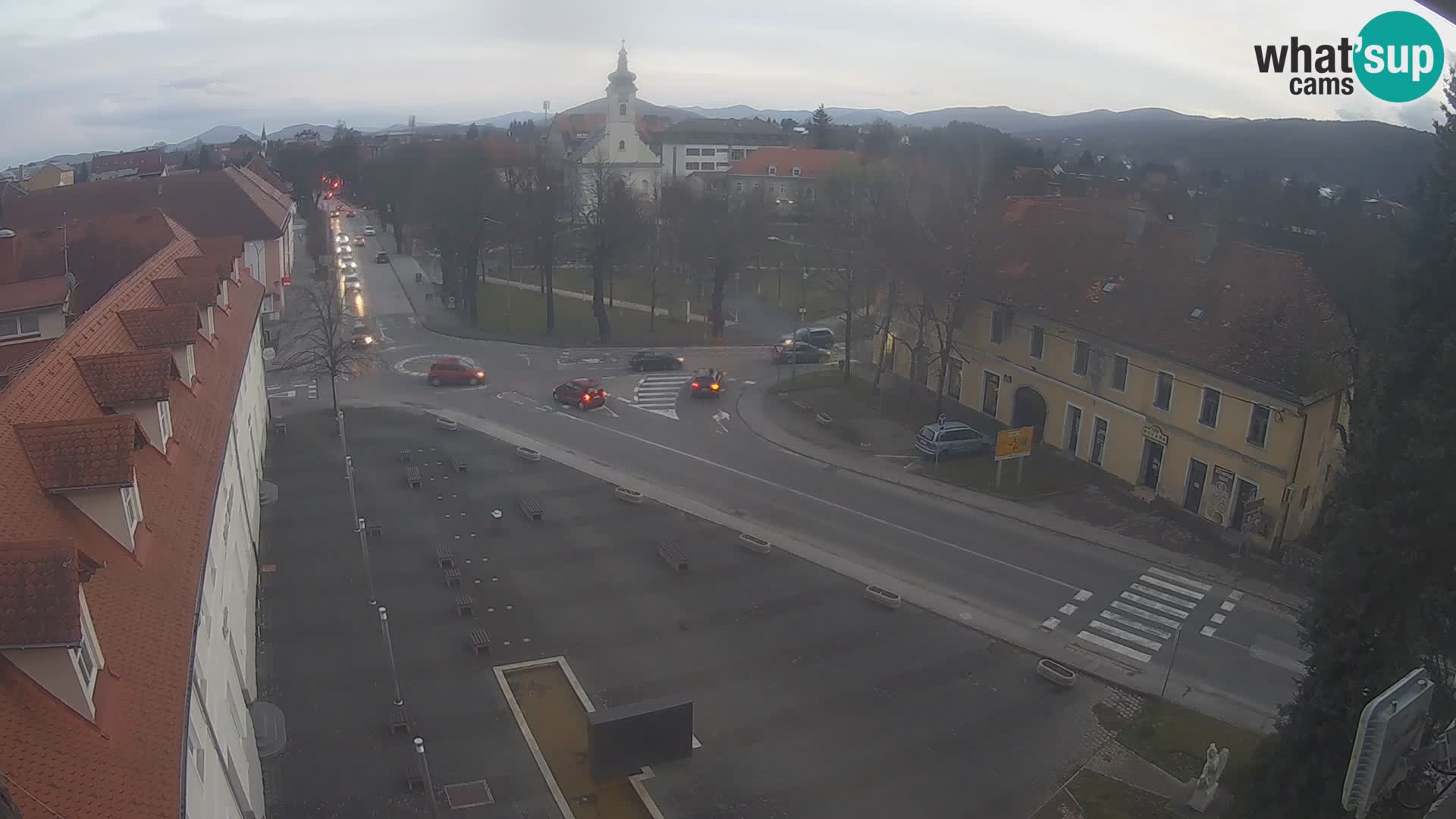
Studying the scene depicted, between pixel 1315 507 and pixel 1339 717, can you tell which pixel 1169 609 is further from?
pixel 1339 717

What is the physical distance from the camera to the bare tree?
1608 inches

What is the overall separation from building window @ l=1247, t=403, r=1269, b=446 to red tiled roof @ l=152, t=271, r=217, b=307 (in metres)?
29.5

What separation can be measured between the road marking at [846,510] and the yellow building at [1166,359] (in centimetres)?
708

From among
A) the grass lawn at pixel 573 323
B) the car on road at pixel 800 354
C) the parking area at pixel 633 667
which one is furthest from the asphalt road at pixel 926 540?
the grass lawn at pixel 573 323

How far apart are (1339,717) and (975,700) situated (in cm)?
763

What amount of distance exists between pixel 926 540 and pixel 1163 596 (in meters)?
6.82

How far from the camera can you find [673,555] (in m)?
27.1

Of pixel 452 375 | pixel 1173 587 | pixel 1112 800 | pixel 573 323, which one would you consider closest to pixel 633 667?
pixel 1112 800

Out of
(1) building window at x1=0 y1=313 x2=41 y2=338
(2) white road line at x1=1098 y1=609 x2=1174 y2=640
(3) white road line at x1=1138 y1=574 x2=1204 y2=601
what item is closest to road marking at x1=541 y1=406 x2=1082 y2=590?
(2) white road line at x1=1098 y1=609 x2=1174 y2=640

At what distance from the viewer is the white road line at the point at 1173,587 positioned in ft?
86.4

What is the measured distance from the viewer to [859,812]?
17.7 m

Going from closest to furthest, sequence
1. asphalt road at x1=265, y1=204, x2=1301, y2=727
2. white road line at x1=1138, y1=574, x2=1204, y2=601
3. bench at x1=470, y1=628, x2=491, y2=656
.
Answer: bench at x1=470, y1=628, x2=491, y2=656 < asphalt road at x1=265, y1=204, x2=1301, y2=727 < white road line at x1=1138, y1=574, x2=1204, y2=601

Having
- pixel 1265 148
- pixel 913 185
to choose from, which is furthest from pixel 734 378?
pixel 1265 148

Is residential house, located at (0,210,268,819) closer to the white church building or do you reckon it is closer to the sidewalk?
the sidewalk
